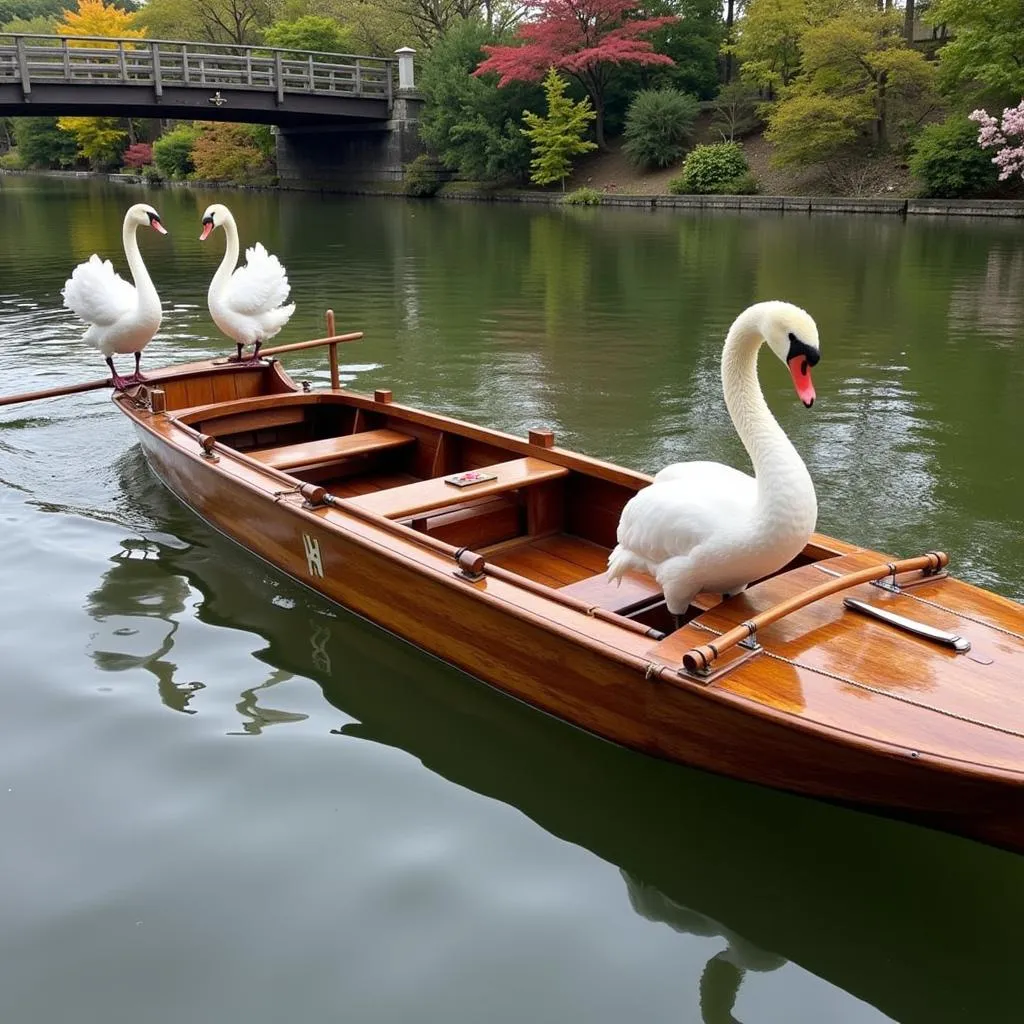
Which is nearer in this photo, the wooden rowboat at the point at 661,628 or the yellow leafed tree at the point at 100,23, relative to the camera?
the wooden rowboat at the point at 661,628

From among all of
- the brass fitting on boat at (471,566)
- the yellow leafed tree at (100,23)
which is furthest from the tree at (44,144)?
the brass fitting on boat at (471,566)

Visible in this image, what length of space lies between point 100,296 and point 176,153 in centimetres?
4445

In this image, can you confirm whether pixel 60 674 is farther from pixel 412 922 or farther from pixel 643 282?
pixel 643 282

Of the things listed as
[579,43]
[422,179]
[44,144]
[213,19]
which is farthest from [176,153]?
[579,43]

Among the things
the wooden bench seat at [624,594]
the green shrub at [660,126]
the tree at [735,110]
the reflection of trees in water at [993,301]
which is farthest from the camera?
the tree at [735,110]

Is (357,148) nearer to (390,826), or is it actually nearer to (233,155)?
(233,155)

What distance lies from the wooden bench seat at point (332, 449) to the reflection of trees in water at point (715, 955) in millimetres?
3259

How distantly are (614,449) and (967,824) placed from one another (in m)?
5.12

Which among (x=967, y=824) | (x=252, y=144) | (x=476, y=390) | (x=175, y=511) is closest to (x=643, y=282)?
(x=476, y=390)

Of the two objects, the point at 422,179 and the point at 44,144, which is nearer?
the point at 422,179

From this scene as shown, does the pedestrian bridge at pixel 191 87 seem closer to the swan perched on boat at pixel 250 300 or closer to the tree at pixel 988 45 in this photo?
the tree at pixel 988 45

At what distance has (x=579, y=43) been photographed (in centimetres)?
3266

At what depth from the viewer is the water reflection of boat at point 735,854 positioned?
2.83 meters

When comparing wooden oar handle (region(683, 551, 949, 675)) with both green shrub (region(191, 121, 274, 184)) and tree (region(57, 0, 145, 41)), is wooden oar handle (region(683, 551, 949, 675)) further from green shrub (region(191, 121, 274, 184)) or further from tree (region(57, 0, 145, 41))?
tree (region(57, 0, 145, 41))
